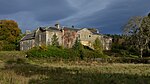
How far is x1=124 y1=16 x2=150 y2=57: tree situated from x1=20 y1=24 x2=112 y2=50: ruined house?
2049cm

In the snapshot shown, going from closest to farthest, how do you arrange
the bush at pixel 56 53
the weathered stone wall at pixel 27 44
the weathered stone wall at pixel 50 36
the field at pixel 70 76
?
the field at pixel 70 76, the bush at pixel 56 53, the weathered stone wall at pixel 50 36, the weathered stone wall at pixel 27 44

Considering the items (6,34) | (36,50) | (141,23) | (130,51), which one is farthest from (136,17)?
(6,34)

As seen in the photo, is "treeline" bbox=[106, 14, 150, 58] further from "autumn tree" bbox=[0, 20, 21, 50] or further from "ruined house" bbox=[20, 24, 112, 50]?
"autumn tree" bbox=[0, 20, 21, 50]

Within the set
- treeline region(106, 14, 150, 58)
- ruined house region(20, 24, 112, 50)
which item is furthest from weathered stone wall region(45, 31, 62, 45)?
treeline region(106, 14, 150, 58)

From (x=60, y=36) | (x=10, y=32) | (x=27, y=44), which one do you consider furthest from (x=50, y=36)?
(x=10, y=32)

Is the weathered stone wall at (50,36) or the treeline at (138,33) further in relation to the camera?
the weathered stone wall at (50,36)

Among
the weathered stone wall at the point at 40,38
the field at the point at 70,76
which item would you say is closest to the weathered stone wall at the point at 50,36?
the weathered stone wall at the point at 40,38

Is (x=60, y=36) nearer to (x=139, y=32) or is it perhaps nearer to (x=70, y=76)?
(x=139, y=32)

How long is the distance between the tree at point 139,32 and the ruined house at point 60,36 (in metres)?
20.5

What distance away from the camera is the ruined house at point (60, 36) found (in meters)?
87.1

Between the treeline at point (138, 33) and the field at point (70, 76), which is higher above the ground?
the treeline at point (138, 33)

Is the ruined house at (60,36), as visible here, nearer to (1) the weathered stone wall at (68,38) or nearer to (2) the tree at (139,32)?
(1) the weathered stone wall at (68,38)

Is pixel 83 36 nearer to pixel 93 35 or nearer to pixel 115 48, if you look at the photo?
pixel 93 35

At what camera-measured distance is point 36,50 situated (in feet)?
191
